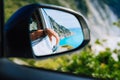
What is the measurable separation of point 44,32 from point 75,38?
27 centimetres

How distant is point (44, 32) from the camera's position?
1.29m

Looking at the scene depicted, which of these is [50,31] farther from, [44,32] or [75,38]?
[75,38]

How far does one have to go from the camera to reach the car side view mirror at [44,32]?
3.86 ft

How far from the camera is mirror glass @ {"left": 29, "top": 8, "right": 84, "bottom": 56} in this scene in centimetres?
127

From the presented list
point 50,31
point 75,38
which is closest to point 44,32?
point 50,31

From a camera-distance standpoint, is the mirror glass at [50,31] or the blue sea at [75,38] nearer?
the mirror glass at [50,31]

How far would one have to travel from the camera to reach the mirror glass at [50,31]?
1266 mm

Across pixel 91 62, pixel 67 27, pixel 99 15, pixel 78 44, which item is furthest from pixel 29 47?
pixel 99 15

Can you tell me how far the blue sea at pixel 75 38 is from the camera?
145 centimetres

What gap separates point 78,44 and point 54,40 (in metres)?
0.23

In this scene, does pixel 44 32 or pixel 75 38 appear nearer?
pixel 44 32

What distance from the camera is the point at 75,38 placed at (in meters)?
1.54

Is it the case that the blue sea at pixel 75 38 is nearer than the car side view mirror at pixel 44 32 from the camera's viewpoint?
No

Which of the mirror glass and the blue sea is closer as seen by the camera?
the mirror glass
